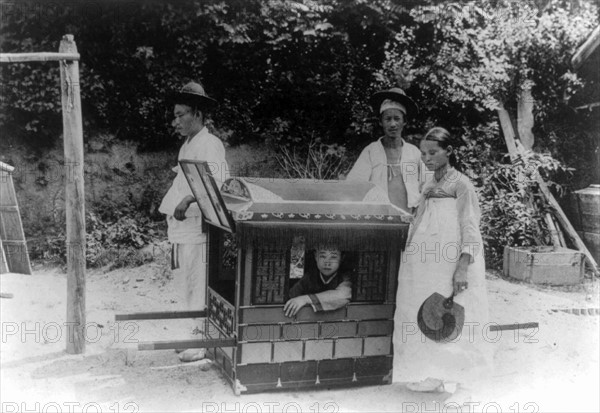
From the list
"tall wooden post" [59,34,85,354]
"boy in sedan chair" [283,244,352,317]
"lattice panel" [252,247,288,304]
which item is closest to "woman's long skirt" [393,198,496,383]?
"boy in sedan chair" [283,244,352,317]

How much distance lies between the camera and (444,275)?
340 centimetres

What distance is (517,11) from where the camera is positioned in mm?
6043

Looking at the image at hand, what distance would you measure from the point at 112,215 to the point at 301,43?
262cm

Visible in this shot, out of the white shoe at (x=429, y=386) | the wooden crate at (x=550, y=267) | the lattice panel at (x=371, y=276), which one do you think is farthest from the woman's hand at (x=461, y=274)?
the wooden crate at (x=550, y=267)

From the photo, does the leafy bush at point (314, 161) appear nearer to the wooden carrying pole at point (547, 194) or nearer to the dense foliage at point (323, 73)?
the dense foliage at point (323, 73)

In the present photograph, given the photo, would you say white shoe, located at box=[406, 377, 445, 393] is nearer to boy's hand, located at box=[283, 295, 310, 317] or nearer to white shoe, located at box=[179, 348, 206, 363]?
boy's hand, located at box=[283, 295, 310, 317]

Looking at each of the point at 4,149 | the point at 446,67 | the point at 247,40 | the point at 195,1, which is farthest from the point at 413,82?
the point at 4,149

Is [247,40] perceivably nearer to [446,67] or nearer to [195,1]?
[195,1]

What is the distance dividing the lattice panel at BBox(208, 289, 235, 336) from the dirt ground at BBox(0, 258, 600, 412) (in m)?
0.32

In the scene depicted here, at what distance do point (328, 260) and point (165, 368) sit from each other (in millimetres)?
1320

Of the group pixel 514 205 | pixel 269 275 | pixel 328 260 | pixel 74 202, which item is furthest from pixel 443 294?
pixel 514 205

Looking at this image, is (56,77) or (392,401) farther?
(56,77)

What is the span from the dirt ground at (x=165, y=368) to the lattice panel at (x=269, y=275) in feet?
1.90

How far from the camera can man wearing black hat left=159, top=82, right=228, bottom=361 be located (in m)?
4.00
